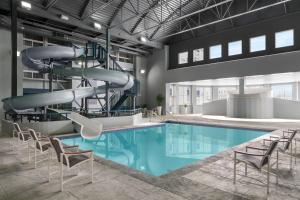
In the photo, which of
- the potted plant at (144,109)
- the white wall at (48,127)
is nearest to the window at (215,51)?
the potted plant at (144,109)

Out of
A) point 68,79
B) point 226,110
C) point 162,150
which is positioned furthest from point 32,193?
point 226,110

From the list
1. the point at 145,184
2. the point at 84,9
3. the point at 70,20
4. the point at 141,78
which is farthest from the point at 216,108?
the point at 145,184

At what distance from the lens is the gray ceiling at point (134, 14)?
9430 mm

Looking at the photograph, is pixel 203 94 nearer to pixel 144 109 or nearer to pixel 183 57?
pixel 183 57

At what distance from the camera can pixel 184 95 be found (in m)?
18.8

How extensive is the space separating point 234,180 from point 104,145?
16.0 ft

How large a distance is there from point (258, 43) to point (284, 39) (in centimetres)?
131

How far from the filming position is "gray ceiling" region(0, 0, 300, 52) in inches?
371

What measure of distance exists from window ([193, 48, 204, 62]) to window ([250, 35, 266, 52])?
333cm

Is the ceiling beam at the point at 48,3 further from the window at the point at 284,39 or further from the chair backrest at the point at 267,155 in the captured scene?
the window at the point at 284,39

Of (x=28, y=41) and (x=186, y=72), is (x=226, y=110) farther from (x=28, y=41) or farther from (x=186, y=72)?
(x=28, y=41)

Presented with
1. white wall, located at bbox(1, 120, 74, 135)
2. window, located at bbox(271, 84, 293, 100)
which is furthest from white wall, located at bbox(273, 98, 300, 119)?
white wall, located at bbox(1, 120, 74, 135)

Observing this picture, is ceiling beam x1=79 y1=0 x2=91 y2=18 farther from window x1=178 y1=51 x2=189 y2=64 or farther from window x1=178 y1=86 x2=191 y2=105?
window x1=178 y1=86 x2=191 y2=105

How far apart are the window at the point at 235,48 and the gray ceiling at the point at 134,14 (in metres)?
1.19
